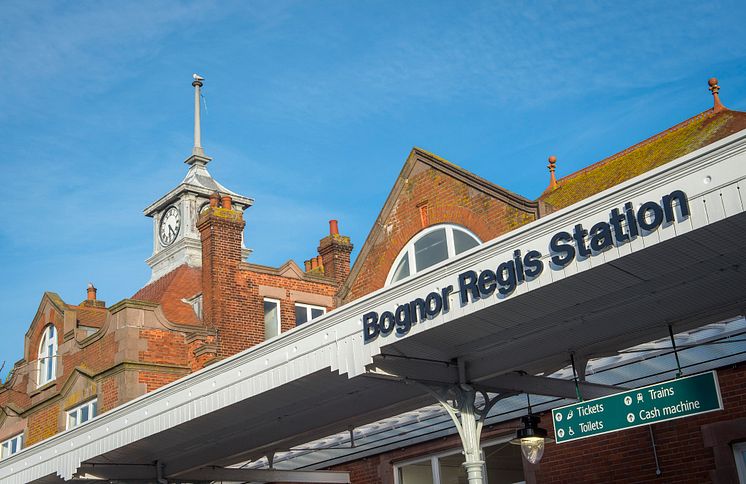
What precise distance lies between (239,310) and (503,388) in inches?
649

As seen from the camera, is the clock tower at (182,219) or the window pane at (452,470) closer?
the window pane at (452,470)

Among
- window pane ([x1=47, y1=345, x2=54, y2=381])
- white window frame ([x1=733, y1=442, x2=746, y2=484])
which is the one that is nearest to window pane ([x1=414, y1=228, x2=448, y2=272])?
white window frame ([x1=733, y1=442, x2=746, y2=484])

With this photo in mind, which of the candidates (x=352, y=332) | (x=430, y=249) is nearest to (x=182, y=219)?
(x=430, y=249)

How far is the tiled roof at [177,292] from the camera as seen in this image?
1114 inches

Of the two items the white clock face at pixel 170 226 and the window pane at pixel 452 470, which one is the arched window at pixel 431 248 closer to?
the window pane at pixel 452 470

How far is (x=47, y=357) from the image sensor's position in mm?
28438

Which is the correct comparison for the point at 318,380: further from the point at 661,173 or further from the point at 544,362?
the point at 661,173

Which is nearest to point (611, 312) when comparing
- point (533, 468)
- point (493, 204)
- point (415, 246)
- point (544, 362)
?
point (544, 362)

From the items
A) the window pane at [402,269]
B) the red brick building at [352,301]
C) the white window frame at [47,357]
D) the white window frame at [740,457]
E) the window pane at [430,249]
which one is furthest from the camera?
the white window frame at [47,357]

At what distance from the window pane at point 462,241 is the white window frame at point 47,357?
1551 cm

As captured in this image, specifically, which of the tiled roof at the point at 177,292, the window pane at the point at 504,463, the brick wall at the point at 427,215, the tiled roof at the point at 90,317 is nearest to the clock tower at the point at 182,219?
the tiled roof at the point at 177,292

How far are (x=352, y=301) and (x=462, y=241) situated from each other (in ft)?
17.3

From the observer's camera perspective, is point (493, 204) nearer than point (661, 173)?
No

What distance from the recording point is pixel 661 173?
796 cm
